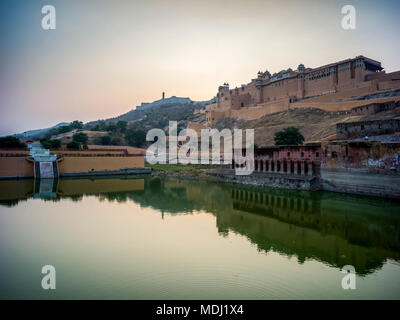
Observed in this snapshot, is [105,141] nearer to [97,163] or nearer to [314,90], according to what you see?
[97,163]

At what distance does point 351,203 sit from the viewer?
16.6 m

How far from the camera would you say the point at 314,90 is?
4428 centimetres

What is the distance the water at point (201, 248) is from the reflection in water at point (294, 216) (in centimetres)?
5

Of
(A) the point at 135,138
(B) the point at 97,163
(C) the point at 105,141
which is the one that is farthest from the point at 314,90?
(C) the point at 105,141

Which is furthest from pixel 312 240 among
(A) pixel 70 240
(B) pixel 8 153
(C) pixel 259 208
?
(B) pixel 8 153

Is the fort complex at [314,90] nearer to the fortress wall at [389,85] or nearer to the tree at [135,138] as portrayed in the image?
the fortress wall at [389,85]

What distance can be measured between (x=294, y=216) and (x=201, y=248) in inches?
264

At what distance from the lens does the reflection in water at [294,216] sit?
9453 mm

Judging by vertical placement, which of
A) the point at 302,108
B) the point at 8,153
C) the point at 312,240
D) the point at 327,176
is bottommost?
the point at 312,240

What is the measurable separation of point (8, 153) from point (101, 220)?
2360cm

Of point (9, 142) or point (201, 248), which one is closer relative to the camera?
point (201, 248)

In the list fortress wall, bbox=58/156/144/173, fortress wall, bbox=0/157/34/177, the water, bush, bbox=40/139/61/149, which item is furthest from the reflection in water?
bush, bbox=40/139/61/149

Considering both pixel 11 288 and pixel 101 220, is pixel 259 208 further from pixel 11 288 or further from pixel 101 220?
pixel 11 288

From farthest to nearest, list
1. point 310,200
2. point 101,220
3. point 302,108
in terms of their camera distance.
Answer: point 302,108 < point 310,200 < point 101,220
